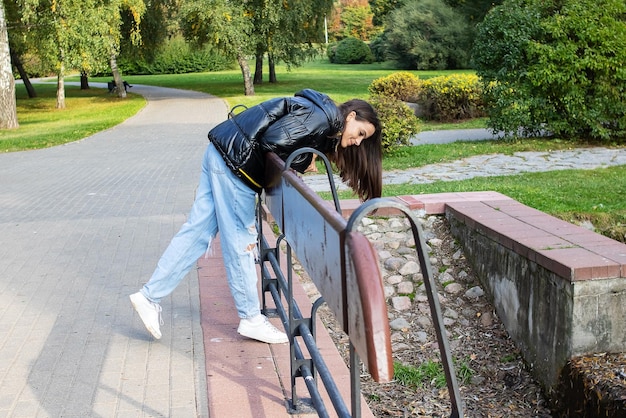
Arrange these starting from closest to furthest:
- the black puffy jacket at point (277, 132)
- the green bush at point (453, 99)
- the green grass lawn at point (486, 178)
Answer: the black puffy jacket at point (277, 132) < the green grass lawn at point (486, 178) < the green bush at point (453, 99)

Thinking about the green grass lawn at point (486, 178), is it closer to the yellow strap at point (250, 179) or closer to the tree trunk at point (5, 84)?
the tree trunk at point (5, 84)

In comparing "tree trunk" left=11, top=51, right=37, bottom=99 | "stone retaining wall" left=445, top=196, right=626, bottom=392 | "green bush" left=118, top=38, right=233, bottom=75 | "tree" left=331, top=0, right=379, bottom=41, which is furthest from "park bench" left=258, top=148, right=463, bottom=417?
"tree" left=331, top=0, right=379, bottom=41

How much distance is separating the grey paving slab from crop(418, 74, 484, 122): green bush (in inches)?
345

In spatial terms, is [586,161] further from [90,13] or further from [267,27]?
[267,27]

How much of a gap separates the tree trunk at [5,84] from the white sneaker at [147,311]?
19147 millimetres

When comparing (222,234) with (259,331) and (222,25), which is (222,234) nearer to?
(259,331)

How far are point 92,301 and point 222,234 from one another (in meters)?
1.62

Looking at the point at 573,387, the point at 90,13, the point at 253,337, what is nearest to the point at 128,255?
the point at 253,337

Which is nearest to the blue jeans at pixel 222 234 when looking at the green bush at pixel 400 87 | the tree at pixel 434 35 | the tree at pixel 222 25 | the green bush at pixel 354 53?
the green bush at pixel 400 87

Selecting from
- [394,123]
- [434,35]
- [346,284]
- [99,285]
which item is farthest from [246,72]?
[346,284]

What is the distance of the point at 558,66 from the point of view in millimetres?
12469

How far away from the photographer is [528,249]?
496 centimetres

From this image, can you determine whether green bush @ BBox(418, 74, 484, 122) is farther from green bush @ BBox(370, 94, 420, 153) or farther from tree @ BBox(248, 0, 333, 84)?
tree @ BBox(248, 0, 333, 84)

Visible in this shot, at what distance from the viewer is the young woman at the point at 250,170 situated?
364 centimetres
